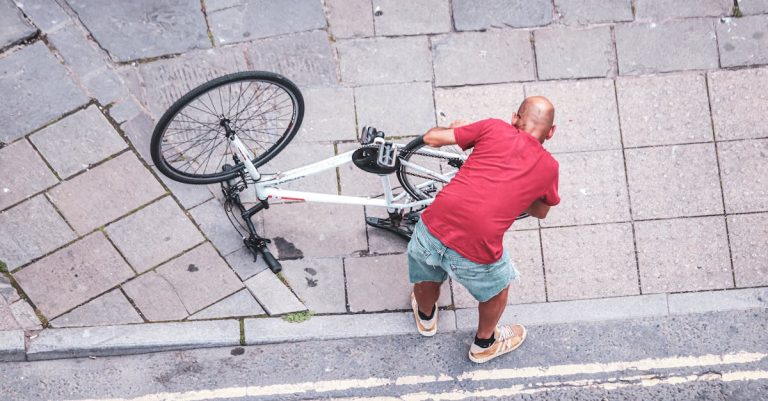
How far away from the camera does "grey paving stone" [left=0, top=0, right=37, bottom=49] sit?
228 inches

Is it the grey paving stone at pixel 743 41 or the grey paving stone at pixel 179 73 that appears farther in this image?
the grey paving stone at pixel 743 41

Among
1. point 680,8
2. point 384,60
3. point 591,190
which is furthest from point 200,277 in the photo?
point 680,8

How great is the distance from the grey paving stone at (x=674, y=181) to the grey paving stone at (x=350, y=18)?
7.25 feet

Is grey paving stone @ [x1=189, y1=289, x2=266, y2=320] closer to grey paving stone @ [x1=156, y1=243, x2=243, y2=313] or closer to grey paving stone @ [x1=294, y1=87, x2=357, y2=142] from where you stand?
grey paving stone @ [x1=156, y1=243, x2=243, y2=313]

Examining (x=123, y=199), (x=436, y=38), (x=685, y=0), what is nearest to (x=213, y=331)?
(x=123, y=199)

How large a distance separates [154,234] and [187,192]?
38 centimetres

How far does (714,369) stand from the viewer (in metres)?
5.48

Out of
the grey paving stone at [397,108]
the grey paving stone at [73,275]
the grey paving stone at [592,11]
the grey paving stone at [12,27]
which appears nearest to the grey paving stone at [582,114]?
the grey paving stone at [592,11]

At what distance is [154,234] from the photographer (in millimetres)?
5539

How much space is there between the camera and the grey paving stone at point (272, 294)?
5.48 m

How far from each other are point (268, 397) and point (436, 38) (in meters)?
2.93

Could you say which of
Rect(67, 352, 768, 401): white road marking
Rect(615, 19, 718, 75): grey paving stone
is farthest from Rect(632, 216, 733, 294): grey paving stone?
Rect(615, 19, 718, 75): grey paving stone

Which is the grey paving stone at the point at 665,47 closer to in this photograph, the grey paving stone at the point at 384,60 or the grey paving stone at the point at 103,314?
the grey paving stone at the point at 384,60

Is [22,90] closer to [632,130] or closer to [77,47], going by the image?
[77,47]
